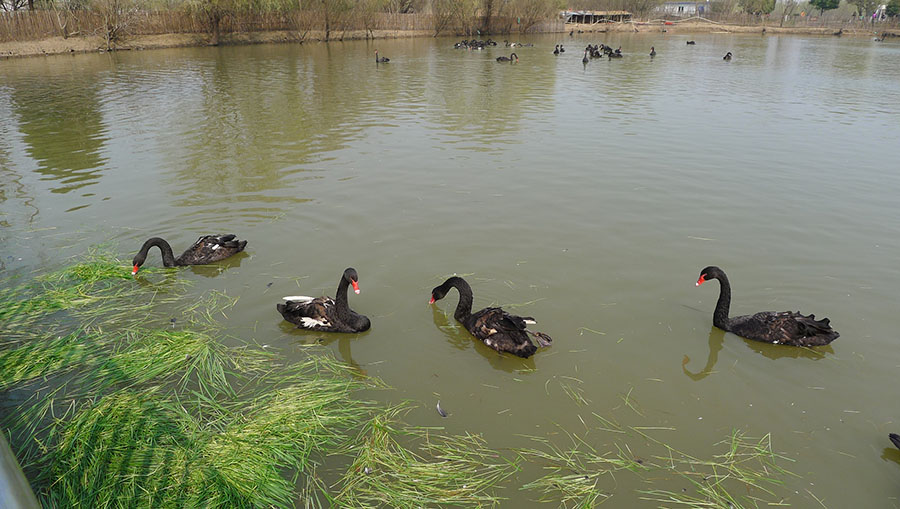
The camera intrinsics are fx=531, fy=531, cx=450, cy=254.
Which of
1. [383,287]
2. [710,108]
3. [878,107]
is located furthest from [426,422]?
[878,107]

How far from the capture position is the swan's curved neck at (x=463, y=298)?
5.41m

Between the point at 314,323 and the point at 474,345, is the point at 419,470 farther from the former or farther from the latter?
the point at 314,323

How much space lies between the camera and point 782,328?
4980 millimetres

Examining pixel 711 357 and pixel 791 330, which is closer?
pixel 791 330

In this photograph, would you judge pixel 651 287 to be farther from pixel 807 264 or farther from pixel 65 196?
pixel 65 196

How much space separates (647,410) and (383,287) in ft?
10.3

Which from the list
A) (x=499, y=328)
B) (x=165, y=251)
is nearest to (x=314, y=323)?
(x=499, y=328)

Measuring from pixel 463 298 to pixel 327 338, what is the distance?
4.65 feet

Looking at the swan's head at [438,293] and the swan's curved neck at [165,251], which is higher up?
the swan's curved neck at [165,251]

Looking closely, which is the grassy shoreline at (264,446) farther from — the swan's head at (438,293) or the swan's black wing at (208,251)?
the swan's black wing at (208,251)

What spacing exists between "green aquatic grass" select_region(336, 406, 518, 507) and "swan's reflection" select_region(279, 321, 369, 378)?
1110 millimetres

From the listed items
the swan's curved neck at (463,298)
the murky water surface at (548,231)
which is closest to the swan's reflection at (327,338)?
the murky water surface at (548,231)

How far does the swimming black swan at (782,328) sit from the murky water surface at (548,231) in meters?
0.11

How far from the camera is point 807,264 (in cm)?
661
